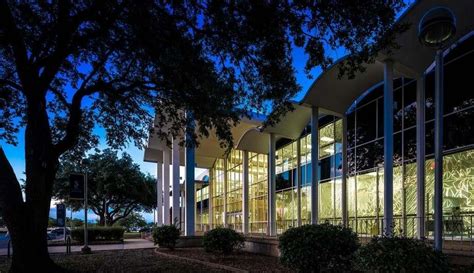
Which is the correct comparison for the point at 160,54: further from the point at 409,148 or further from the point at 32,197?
the point at 409,148

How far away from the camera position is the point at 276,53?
9.62 meters

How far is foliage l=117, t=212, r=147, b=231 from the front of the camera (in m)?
66.9

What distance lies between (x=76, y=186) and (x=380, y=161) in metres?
13.8

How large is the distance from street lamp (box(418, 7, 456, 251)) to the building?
9.79ft

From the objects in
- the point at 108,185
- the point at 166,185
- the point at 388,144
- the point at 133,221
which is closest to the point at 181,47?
the point at 388,144

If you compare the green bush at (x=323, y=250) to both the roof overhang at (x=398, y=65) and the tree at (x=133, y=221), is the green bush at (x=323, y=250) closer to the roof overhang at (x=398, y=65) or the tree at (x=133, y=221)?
the roof overhang at (x=398, y=65)

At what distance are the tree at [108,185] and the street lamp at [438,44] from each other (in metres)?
37.9

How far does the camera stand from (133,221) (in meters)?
69.0

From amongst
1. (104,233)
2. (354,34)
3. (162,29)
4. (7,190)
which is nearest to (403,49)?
(354,34)

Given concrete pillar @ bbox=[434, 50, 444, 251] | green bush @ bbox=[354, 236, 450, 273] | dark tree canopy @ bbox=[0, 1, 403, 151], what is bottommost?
green bush @ bbox=[354, 236, 450, 273]

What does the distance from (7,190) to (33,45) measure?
12.4 feet

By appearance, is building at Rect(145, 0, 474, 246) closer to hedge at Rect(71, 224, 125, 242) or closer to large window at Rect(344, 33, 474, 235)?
large window at Rect(344, 33, 474, 235)

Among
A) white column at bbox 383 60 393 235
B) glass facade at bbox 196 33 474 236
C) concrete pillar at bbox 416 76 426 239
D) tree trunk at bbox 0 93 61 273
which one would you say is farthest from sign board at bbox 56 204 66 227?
concrete pillar at bbox 416 76 426 239

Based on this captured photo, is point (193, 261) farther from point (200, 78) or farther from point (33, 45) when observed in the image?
point (33, 45)
